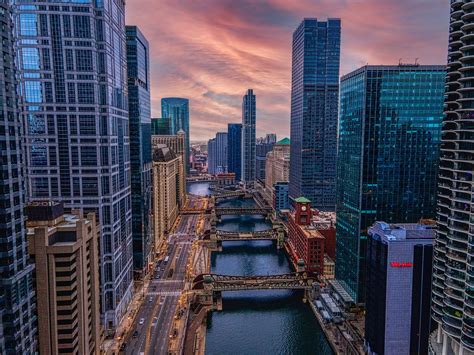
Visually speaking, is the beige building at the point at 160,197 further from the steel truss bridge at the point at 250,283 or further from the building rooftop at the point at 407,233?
the building rooftop at the point at 407,233

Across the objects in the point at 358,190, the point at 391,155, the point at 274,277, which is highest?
the point at 391,155

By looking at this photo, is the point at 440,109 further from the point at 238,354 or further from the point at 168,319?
the point at 168,319

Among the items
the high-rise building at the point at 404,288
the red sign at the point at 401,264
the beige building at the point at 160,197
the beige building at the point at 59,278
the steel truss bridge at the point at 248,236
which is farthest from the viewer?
the steel truss bridge at the point at 248,236

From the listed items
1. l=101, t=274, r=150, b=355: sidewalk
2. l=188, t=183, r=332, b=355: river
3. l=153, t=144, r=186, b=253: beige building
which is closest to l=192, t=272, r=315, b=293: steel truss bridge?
l=188, t=183, r=332, b=355: river

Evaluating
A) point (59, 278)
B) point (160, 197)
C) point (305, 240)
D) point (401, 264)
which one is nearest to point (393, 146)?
point (401, 264)

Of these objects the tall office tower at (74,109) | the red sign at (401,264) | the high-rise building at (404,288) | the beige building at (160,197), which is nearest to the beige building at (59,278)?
the tall office tower at (74,109)

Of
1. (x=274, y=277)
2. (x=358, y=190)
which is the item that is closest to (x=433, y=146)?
(x=358, y=190)

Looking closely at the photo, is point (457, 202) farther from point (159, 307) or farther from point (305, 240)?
point (159, 307)
